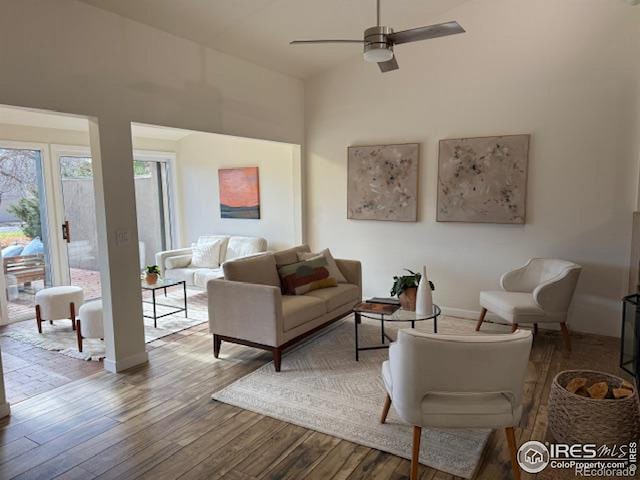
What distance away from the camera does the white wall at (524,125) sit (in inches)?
166

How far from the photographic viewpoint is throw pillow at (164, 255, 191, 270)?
6.31m

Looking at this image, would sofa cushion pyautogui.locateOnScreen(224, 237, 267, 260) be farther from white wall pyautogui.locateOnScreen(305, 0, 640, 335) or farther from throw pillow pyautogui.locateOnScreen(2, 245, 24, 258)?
throw pillow pyautogui.locateOnScreen(2, 245, 24, 258)

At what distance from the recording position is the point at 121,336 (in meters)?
3.70

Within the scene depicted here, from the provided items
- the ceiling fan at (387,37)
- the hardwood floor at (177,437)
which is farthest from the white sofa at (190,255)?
the ceiling fan at (387,37)

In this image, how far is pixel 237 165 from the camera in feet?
22.1

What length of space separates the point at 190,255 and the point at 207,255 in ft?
1.16

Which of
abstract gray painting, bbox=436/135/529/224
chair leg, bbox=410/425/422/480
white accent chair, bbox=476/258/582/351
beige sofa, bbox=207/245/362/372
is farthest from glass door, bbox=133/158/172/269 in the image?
chair leg, bbox=410/425/422/480

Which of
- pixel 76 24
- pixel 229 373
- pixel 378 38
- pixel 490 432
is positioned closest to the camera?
pixel 490 432

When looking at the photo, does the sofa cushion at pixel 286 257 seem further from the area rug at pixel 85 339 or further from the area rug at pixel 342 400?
the area rug at pixel 85 339

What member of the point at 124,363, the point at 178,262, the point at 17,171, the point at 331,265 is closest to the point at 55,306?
the point at 124,363

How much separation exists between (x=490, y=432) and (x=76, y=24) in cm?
404

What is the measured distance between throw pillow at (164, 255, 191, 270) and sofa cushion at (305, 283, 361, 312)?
2.79 meters

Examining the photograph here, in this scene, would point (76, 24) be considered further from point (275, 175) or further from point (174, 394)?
point (275, 175)

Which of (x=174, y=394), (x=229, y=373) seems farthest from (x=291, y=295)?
(x=174, y=394)
